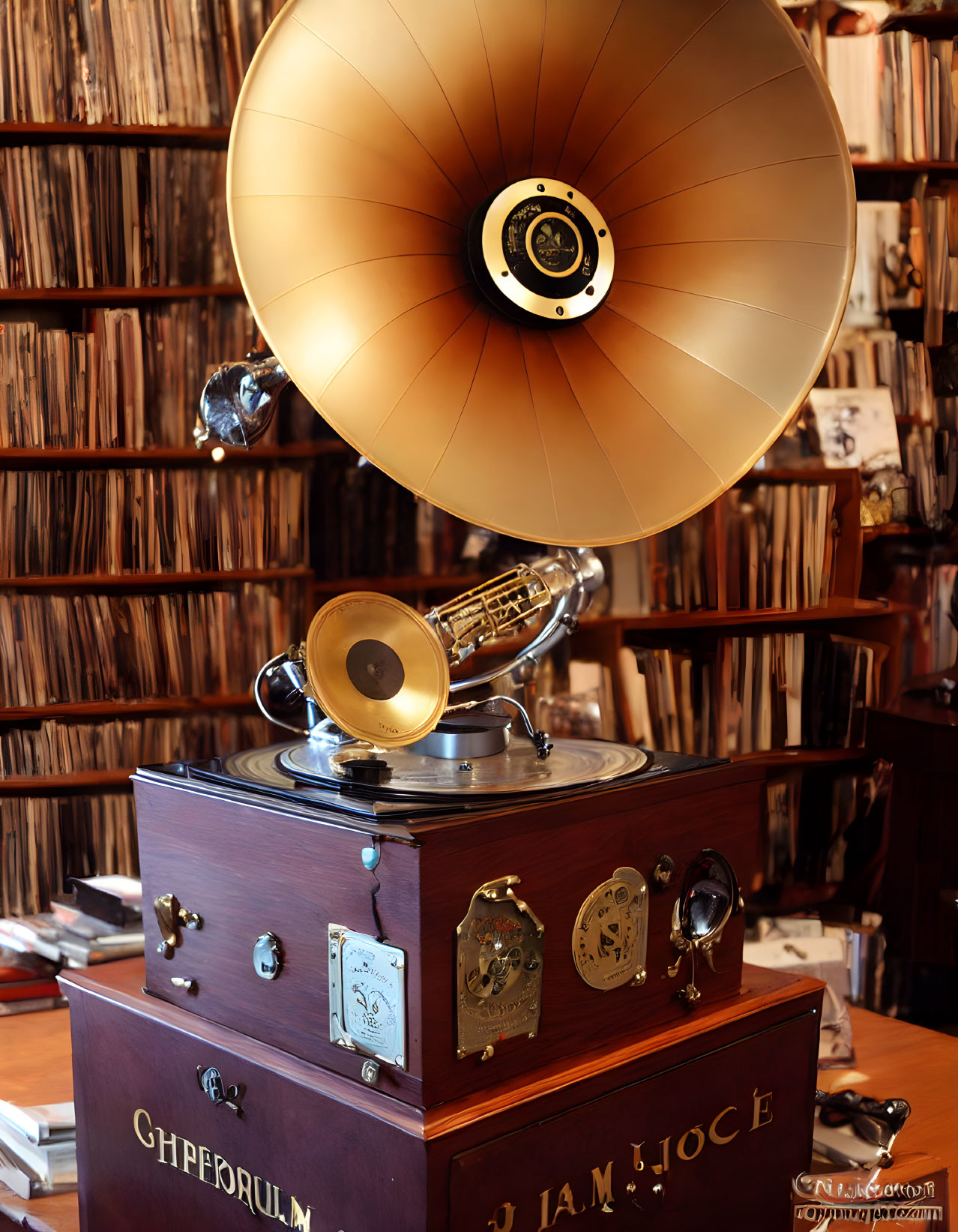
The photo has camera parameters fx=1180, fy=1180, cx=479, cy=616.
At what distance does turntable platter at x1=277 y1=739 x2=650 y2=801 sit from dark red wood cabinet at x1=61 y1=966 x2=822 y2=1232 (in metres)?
0.25

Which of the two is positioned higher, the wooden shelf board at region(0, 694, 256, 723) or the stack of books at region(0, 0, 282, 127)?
the stack of books at region(0, 0, 282, 127)

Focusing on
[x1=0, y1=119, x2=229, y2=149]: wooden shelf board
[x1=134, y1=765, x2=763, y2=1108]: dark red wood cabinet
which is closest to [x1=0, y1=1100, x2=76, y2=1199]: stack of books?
[x1=134, y1=765, x2=763, y2=1108]: dark red wood cabinet

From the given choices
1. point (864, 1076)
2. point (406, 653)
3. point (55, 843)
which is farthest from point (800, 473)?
point (55, 843)

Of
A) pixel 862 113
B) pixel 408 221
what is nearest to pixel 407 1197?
pixel 408 221

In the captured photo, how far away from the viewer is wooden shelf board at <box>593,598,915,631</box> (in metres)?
2.32

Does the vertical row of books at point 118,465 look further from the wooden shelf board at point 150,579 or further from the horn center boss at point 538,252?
the horn center boss at point 538,252

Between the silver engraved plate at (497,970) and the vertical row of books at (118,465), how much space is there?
4.11 ft

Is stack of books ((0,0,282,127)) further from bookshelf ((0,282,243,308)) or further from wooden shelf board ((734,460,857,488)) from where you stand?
wooden shelf board ((734,460,857,488))

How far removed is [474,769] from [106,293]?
4.41 feet

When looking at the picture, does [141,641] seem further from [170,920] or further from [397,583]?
[170,920]

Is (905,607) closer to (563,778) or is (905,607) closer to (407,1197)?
(563,778)

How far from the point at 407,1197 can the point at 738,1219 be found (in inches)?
17.1

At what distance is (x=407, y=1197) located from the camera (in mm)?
→ 959

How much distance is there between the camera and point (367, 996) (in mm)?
999
